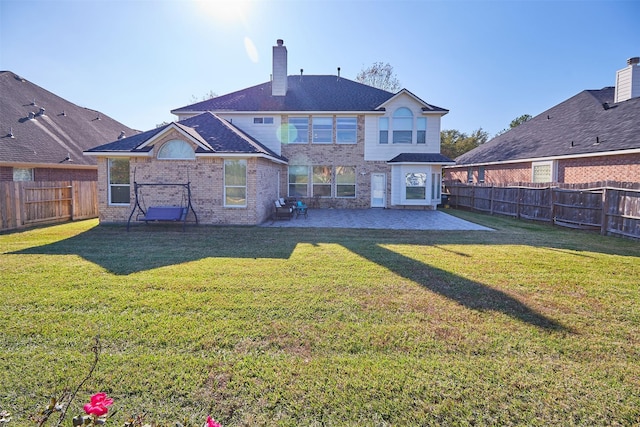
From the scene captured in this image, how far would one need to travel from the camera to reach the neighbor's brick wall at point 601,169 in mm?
14781

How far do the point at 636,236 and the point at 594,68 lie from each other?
836 inches

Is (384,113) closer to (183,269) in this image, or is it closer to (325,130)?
(325,130)

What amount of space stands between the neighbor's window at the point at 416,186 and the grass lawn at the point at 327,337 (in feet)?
40.8

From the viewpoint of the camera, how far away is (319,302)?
549 cm

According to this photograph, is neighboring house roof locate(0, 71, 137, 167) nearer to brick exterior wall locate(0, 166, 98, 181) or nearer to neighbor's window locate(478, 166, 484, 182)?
brick exterior wall locate(0, 166, 98, 181)

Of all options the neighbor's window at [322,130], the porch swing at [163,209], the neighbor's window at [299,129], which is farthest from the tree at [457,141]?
the porch swing at [163,209]

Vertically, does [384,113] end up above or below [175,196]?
above

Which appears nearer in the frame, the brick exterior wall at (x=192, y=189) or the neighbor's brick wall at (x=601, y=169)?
the brick exterior wall at (x=192, y=189)

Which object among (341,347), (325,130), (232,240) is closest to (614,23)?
(325,130)

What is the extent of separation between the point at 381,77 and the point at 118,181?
30.3m

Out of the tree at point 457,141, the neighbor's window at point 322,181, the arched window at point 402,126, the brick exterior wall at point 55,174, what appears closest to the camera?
the brick exterior wall at point 55,174

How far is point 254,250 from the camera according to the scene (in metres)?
9.43

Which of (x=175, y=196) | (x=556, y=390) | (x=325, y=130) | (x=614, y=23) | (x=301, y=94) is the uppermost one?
(x=614, y=23)

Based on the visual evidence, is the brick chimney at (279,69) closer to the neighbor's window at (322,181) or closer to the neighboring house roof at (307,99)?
the neighboring house roof at (307,99)
